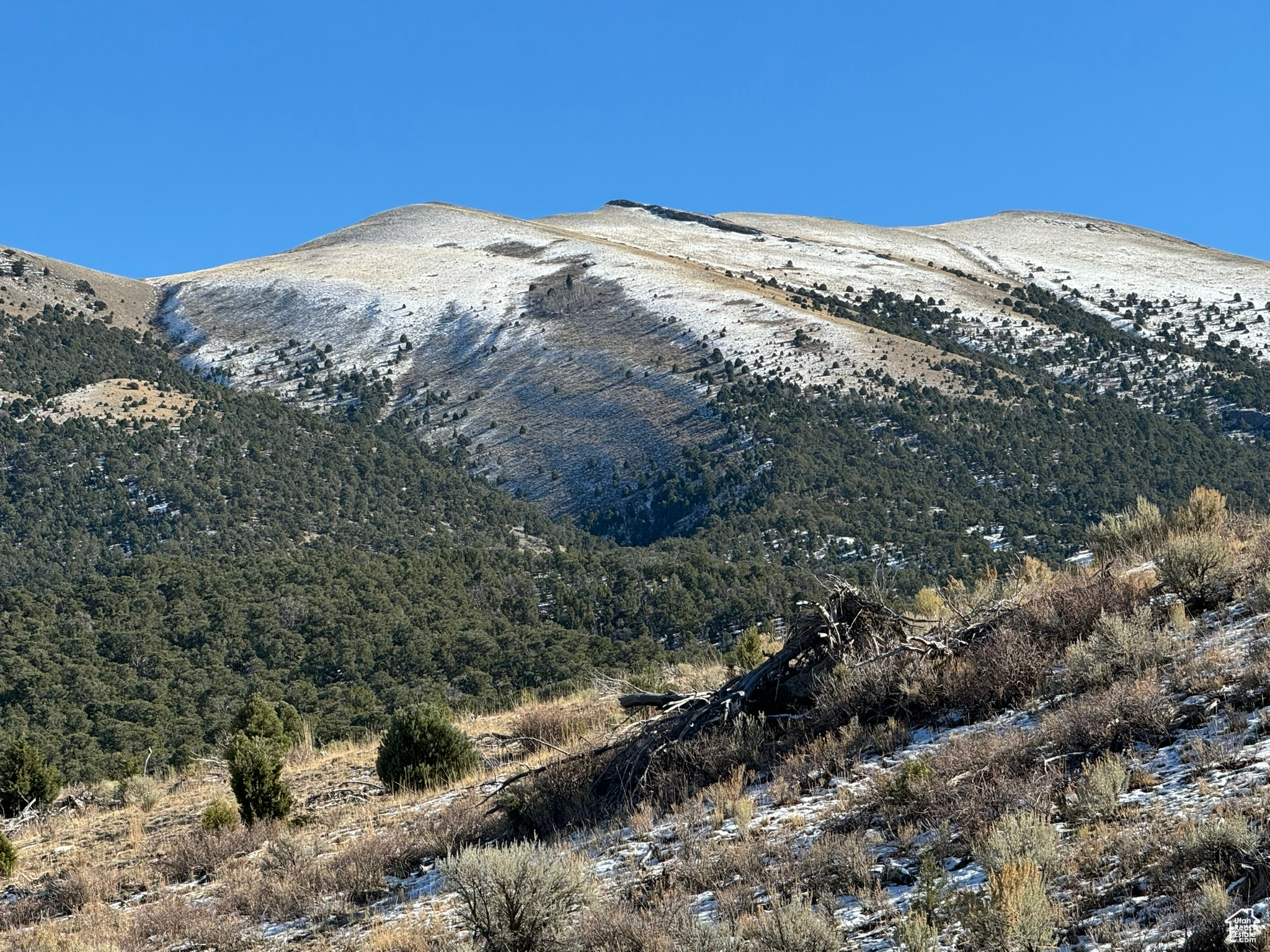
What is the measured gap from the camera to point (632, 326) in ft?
253

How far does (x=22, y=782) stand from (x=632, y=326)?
211 ft

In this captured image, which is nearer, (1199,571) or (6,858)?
(1199,571)

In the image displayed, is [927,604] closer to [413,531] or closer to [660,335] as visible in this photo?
[413,531]

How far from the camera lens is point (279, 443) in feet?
213

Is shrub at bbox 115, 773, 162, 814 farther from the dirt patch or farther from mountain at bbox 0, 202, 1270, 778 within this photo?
the dirt patch

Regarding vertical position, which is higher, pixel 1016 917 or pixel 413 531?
pixel 413 531

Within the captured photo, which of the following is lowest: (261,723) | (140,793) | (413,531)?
(140,793)

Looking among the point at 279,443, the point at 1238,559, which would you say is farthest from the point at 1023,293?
the point at 1238,559

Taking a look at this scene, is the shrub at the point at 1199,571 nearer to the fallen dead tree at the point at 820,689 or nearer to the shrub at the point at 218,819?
the fallen dead tree at the point at 820,689

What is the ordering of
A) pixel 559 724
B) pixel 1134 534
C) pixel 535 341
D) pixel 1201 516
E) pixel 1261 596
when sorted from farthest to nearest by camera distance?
1. pixel 535 341
2. pixel 559 724
3. pixel 1134 534
4. pixel 1201 516
5. pixel 1261 596

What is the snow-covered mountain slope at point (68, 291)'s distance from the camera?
83562 millimetres

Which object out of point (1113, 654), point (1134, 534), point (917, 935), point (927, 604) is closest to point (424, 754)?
point (927, 604)

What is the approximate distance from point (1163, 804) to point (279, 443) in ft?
212

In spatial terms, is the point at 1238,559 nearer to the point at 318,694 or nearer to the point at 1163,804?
the point at 1163,804
